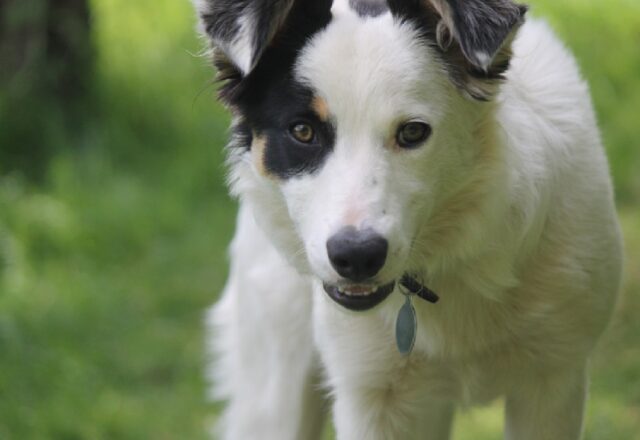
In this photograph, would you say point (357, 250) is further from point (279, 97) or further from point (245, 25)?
point (245, 25)

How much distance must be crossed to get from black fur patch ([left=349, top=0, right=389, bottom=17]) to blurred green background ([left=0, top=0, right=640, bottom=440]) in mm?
2047

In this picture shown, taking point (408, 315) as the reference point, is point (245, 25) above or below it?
above

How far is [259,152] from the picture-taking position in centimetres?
347

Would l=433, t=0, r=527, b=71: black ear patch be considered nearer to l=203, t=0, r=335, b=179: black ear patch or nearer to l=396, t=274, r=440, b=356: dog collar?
l=203, t=0, r=335, b=179: black ear patch

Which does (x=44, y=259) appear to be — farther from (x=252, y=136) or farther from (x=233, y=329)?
(x=252, y=136)

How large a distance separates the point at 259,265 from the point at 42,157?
9.82ft

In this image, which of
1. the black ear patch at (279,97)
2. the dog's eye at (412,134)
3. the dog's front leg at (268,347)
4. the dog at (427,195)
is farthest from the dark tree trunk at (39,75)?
the dog's eye at (412,134)

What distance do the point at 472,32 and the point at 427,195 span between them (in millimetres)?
440

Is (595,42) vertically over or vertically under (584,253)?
under

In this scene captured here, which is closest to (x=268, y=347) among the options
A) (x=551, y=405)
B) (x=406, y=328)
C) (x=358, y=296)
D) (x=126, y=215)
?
(x=406, y=328)

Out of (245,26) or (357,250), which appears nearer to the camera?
(357,250)

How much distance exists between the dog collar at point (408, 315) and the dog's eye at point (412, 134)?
1.63ft

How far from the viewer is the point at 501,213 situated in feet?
11.4

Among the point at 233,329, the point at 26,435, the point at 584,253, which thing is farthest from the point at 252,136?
the point at 26,435
